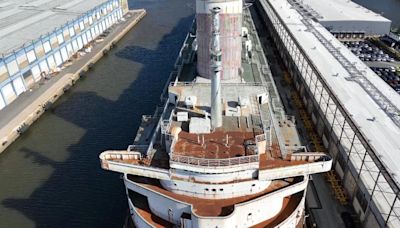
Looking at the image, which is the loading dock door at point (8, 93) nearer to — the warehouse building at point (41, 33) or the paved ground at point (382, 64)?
the warehouse building at point (41, 33)

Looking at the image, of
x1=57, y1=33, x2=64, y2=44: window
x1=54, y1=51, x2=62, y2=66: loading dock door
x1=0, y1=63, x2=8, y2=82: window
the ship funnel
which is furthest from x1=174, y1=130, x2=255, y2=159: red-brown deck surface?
x1=57, y1=33, x2=64, y2=44: window

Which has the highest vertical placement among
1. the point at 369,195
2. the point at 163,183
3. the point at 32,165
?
the point at 163,183

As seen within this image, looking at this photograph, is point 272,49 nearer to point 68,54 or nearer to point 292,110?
point 292,110

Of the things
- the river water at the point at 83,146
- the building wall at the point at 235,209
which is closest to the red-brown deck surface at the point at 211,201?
the building wall at the point at 235,209

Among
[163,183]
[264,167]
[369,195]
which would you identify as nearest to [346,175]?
[369,195]

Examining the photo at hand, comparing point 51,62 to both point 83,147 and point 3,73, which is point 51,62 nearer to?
point 3,73

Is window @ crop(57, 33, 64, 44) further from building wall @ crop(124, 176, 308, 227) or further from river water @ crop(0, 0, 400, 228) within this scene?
building wall @ crop(124, 176, 308, 227)
